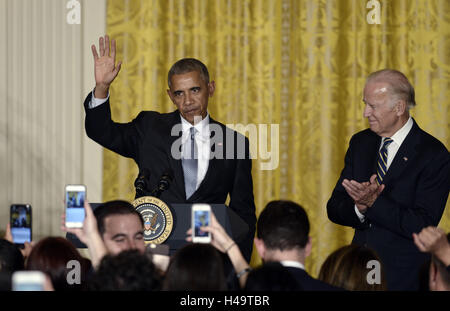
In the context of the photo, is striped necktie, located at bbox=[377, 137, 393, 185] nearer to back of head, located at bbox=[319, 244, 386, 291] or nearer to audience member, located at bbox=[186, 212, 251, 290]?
back of head, located at bbox=[319, 244, 386, 291]

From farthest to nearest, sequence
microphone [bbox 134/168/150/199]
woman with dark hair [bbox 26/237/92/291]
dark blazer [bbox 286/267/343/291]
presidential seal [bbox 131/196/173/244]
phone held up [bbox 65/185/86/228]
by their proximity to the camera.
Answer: microphone [bbox 134/168/150/199]
presidential seal [bbox 131/196/173/244]
phone held up [bbox 65/185/86/228]
woman with dark hair [bbox 26/237/92/291]
dark blazer [bbox 286/267/343/291]

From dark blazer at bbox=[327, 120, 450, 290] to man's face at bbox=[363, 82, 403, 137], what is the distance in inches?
3.6

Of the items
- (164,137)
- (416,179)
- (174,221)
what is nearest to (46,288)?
(174,221)

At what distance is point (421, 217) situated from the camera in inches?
130

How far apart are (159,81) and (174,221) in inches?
110

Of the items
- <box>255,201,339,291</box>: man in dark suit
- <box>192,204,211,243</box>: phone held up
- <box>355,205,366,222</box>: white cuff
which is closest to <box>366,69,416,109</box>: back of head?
<box>355,205,366,222</box>: white cuff

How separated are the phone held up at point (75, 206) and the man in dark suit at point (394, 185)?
3.86 ft

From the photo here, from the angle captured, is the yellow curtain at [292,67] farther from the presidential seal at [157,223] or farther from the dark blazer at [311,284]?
the dark blazer at [311,284]

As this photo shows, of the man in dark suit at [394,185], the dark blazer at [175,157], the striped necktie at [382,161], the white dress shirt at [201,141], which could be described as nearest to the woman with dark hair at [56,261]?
the dark blazer at [175,157]

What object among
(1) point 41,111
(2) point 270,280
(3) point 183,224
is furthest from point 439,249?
(1) point 41,111

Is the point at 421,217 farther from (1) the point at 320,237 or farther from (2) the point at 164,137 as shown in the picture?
(1) the point at 320,237

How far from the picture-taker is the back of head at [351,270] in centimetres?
242

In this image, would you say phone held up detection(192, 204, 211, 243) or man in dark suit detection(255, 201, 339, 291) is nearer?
man in dark suit detection(255, 201, 339, 291)

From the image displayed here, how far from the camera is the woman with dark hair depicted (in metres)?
2.38
